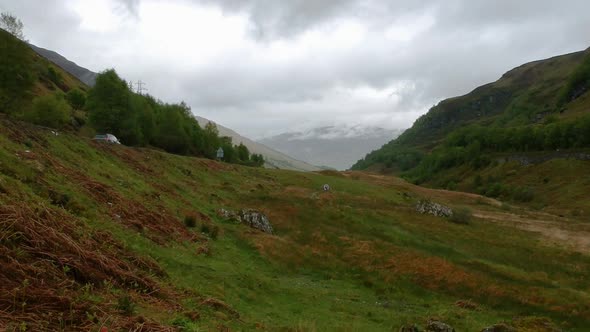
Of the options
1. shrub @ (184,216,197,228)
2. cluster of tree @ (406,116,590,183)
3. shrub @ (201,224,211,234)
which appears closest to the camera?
shrub @ (184,216,197,228)

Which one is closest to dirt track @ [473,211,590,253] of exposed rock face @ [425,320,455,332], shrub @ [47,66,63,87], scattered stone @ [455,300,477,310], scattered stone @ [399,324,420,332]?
scattered stone @ [455,300,477,310]

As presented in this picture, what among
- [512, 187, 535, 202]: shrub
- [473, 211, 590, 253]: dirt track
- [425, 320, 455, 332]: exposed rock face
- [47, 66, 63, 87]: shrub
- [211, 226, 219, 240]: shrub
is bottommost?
[425, 320, 455, 332]: exposed rock face

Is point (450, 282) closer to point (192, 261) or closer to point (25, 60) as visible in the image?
point (192, 261)

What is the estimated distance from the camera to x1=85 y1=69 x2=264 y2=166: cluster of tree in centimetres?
7931

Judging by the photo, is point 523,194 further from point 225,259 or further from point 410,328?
point 225,259

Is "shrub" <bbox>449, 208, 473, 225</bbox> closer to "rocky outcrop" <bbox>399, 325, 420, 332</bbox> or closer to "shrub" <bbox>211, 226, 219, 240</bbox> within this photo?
"shrub" <bbox>211, 226, 219, 240</bbox>

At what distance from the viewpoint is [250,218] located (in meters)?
39.5

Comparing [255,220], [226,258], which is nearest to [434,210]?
[255,220]

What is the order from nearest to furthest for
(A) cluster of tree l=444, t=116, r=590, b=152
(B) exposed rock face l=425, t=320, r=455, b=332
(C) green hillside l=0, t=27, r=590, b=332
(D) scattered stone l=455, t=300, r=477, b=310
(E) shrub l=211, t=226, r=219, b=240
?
1. (C) green hillside l=0, t=27, r=590, b=332
2. (B) exposed rock face l=425, t=320, r=455, b=332
3. (D) scattered stone l=455, t=300, r=477, b=310
4. (E) shrub l=211, t=226, r=219, b=240
5. (A) cluster of tree l=444, t=116, r=590, b=152

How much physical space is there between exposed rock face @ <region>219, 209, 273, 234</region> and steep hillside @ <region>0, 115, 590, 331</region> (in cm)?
113

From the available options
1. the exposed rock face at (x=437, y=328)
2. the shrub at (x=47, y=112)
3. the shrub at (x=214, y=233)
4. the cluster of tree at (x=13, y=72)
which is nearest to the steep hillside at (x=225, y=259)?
the shrub at (x=214, y=233)

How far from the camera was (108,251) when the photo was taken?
50.3 ft

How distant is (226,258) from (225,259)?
1.28 feet

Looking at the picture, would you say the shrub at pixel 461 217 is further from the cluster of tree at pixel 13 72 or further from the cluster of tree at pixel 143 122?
the cluster of tree at pixel 13 72
